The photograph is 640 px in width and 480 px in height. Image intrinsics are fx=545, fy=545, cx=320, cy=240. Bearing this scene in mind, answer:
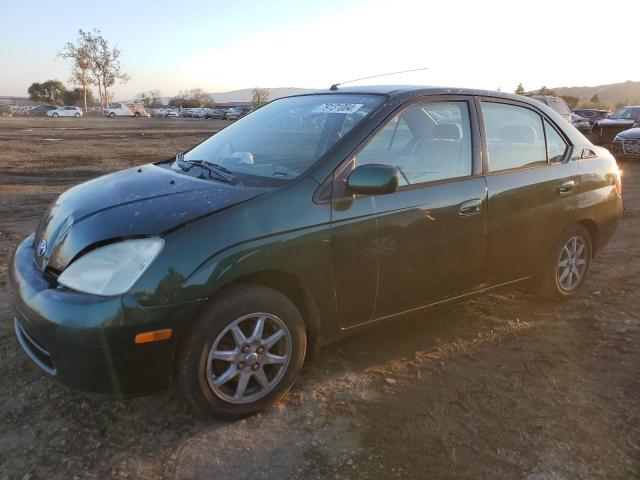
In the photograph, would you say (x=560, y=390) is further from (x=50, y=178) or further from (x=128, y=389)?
(x=50, y=178)

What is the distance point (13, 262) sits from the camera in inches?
119

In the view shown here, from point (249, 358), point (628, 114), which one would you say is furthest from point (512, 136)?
point (628, 114)

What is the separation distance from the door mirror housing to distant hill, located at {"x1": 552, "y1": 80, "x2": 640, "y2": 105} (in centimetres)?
15926

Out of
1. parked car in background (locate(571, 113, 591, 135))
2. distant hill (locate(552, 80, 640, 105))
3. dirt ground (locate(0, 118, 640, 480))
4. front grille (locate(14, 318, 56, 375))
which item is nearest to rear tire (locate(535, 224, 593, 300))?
dirt ground (locate(0, 118, 640, 480))

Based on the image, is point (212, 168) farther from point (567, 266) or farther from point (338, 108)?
point (567, 266)

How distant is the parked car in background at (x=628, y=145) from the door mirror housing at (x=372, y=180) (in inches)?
566

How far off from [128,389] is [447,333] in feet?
7.47

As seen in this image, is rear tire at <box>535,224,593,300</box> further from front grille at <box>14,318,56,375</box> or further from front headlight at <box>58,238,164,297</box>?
front grille at <box>14,318,56,375</box>

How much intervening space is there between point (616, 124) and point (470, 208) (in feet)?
62.4

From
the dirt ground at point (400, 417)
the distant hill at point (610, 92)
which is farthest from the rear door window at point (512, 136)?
the distant hill at point (610, 92)

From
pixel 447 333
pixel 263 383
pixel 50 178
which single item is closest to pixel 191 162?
pixel 263 383

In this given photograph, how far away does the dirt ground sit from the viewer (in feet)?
8.15

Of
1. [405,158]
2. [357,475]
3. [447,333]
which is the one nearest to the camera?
[357,475]

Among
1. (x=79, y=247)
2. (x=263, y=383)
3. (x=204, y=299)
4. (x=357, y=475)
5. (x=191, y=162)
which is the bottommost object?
(x=357, y=475)
